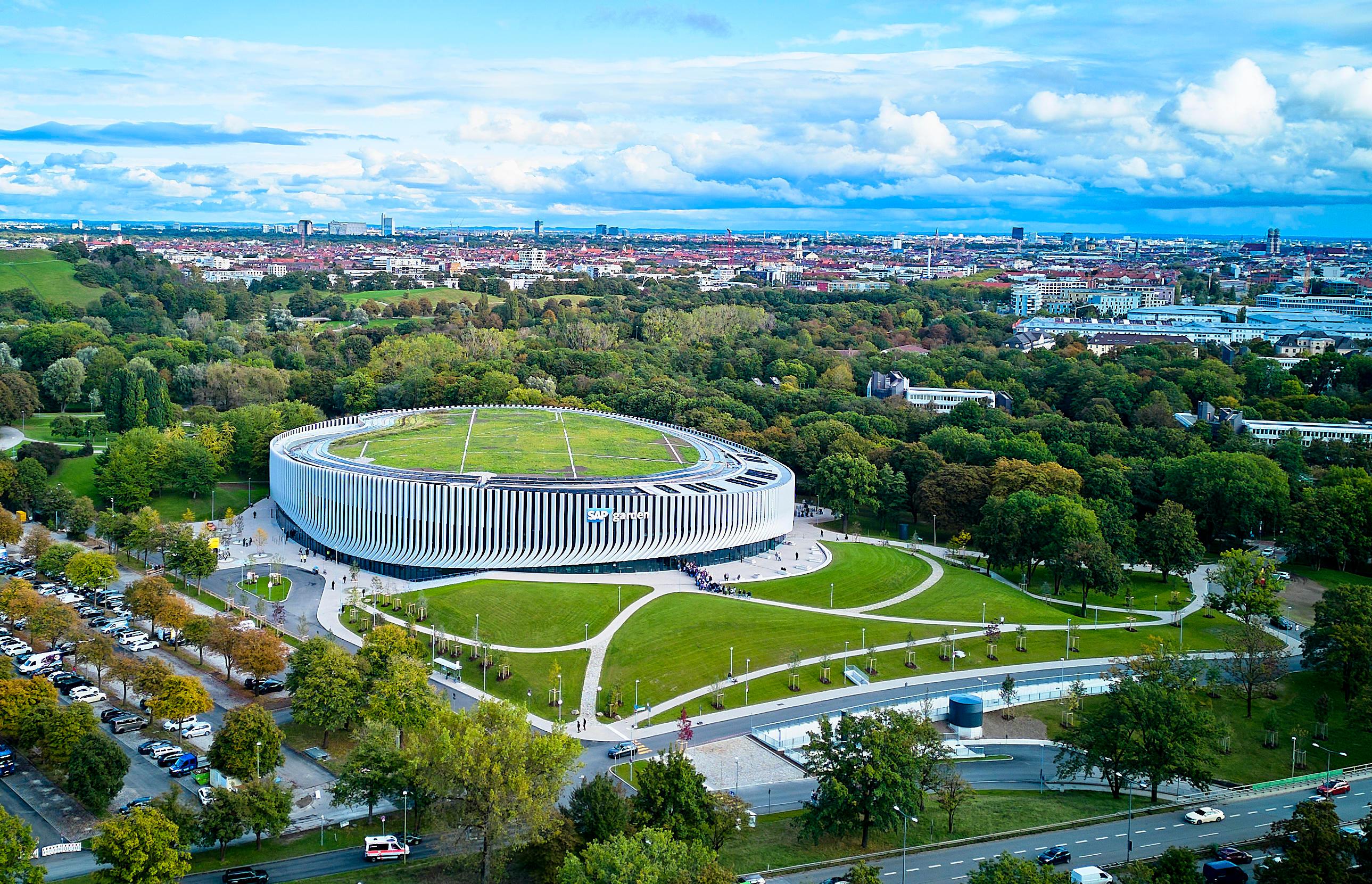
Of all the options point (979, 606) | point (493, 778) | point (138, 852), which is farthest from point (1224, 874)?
point (138, 852)

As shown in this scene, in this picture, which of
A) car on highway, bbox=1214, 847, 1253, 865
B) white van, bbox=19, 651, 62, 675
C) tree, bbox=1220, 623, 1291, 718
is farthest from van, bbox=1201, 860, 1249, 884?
white van, bbox=19, 651, 62, 675

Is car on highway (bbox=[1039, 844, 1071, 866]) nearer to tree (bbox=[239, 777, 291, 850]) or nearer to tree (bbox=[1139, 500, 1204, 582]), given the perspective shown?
tree (bbox=[239, 777, 291, 850])

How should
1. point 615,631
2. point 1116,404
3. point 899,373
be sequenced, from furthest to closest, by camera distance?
point 899,373, point 1116,404, point 615,631

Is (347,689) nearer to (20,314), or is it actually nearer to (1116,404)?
(1116,404)

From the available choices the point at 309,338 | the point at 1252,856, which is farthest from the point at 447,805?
the point at 309,338

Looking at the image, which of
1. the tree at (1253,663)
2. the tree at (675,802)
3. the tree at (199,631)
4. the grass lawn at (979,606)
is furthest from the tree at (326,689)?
the tree at (1253,663)
